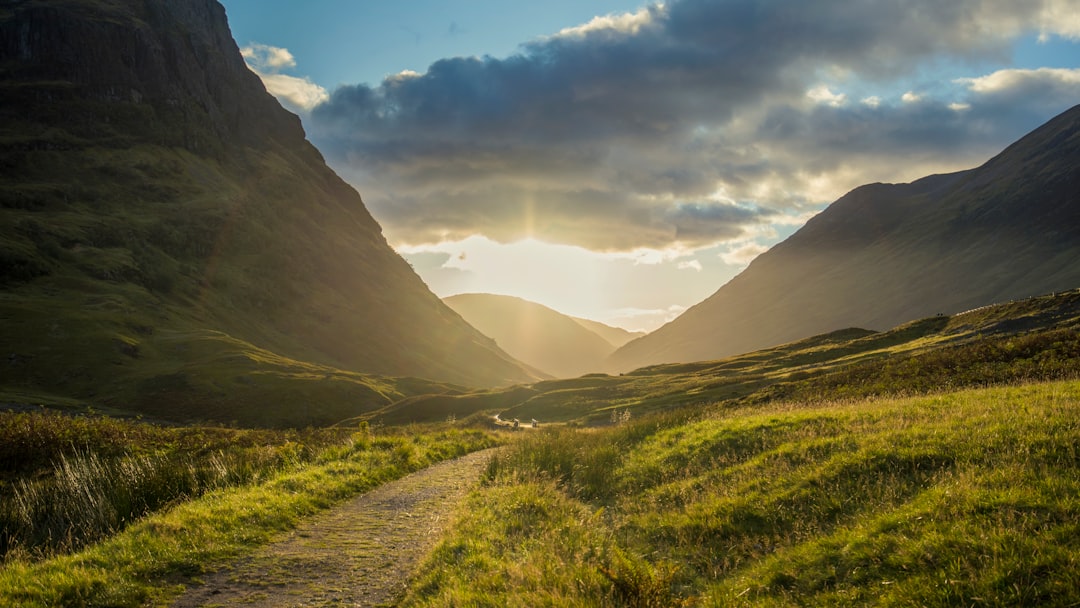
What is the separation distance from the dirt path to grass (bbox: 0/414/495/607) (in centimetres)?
63

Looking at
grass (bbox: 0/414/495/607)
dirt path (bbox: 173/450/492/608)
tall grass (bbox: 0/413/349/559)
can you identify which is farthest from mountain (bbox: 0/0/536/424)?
dirt path (bbox: 173/450/492/608)

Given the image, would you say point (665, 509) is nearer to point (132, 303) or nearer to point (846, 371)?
point (846, 371)

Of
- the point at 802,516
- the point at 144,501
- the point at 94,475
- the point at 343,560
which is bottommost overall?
the point at 802,516

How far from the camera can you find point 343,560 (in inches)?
433

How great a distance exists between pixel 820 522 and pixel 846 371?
35.9m

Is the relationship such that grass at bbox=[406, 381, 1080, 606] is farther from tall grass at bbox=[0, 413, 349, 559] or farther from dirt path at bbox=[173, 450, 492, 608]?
tall grass at bbox=[0, 413, 349, 559]

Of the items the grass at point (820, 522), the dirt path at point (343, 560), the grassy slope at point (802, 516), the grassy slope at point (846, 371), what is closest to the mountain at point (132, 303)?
the grassy slope at point (846, 371)

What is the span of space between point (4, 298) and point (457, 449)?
122 meters

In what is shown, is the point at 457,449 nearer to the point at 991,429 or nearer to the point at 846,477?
the point at 846,477

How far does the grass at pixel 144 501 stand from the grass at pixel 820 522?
4633mm

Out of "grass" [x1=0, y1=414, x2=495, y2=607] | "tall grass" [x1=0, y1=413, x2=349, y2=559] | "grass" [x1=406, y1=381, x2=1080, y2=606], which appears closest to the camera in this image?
"grass" [x1=406, y1=381, x2=1080, y2=606]

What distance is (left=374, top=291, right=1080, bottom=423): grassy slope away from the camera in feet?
95.6

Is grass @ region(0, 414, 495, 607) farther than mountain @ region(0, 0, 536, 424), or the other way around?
mountain @ region(0, 0, 536, 424)

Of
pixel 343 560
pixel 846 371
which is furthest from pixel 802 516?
pixel 846 371
